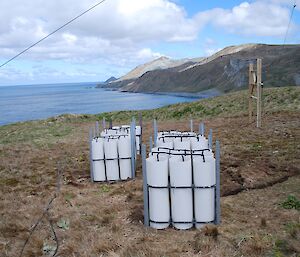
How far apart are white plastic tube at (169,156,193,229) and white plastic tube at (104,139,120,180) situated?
377 centimetres

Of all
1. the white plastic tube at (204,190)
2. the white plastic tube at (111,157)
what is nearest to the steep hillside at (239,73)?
the white plastic tube at (111,157)

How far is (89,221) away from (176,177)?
7.19 feet

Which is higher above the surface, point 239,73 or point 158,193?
point 239,73

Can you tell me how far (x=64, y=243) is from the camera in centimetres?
625

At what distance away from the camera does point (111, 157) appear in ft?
33.7

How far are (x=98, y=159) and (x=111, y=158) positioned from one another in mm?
394

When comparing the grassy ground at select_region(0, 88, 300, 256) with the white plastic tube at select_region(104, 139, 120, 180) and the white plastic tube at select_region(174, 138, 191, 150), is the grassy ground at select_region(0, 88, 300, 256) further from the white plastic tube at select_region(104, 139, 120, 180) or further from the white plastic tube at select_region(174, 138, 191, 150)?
the white plastic tube at select_region(174, 138, 191, 150)

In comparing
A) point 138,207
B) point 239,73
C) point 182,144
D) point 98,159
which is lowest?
point 138,207

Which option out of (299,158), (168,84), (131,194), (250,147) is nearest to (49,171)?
(131,194)

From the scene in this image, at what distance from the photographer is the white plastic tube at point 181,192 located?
649 cm

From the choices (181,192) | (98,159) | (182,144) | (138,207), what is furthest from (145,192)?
(98,159)

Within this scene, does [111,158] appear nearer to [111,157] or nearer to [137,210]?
[111,157]

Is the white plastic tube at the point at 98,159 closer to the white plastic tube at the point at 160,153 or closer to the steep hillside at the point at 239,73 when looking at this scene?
the white plastic tube at the point at 160,153

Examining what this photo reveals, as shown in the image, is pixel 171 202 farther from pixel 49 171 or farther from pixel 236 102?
pixel 236 102
